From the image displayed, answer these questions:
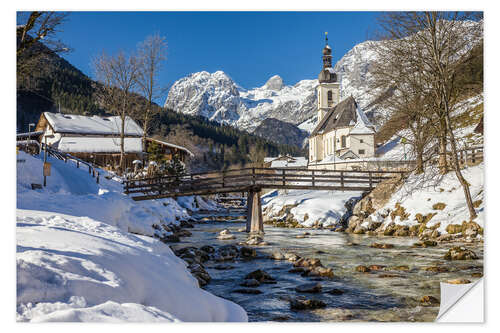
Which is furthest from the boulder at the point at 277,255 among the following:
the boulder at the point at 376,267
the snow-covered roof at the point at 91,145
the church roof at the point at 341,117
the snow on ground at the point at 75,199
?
the church roof at the point at 341,117

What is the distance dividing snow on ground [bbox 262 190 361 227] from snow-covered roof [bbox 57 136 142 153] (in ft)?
37.1

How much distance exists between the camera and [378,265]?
29.8 ft

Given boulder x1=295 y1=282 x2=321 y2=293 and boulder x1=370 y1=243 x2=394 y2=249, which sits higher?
boulder x1=295 y1=282 x2=321 y2=293

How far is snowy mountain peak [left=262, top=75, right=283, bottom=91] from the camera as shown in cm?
866

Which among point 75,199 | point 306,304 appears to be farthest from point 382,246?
point 75,199

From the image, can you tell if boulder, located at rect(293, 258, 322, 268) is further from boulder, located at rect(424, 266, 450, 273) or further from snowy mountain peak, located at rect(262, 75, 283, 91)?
snowy mountain peak, located at rect(262, 75, 283, 91)

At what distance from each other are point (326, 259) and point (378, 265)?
64.0 inches

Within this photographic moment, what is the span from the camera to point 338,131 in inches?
1731

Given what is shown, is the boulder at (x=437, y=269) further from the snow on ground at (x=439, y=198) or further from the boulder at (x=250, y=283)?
the boulder at (x=250, y=283)

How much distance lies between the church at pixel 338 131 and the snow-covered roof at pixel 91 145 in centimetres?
1665

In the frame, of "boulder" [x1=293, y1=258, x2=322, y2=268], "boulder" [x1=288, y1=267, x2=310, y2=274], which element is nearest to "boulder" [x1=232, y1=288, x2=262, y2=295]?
"boulder" [x1=288, y1=267, x2=310, y2=274]

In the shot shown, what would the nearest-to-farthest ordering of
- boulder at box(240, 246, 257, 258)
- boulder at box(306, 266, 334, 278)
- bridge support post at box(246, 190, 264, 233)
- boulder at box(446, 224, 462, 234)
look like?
boulder at box(306, 266, 334, 278) → boulder at box(446, 224, 462, 234) → boulder at box(240, 246, 257, 258) → bridge support post at box(246, 190, 264, 233)
